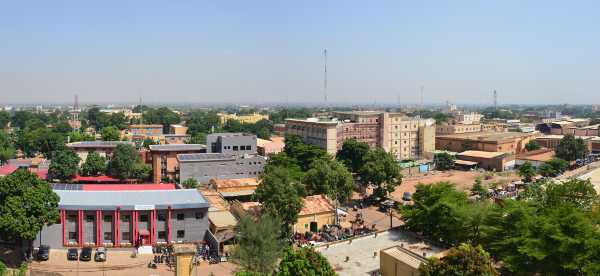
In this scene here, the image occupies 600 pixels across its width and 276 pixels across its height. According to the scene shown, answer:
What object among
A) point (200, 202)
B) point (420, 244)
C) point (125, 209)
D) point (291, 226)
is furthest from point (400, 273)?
point (125, 209)

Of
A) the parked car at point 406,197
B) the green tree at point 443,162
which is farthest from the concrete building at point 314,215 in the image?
the green tree at point 443,162

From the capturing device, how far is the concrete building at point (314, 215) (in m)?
25.0

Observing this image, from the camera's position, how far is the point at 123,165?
3659 centimetres

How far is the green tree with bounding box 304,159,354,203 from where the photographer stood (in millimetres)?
27594

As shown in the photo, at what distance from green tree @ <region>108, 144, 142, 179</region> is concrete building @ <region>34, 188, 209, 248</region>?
13839 millimetres

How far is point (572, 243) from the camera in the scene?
47.6 ft

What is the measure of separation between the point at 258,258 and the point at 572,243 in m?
9.17

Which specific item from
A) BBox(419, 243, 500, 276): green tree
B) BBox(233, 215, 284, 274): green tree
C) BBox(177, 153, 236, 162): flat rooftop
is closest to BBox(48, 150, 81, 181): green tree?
BBox(177, 153, 236, 162): flat rooftop

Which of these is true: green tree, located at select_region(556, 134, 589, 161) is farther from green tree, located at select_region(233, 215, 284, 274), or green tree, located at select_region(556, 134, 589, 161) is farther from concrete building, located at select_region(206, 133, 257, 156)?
green tree, located at select_region(233, 215, 284, 274)

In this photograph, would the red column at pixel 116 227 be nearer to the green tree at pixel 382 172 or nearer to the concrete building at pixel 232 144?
the green tree at pixel 382 172

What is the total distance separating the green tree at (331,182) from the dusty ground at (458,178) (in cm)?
1124

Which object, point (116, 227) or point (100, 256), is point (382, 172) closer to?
point (116, 227)

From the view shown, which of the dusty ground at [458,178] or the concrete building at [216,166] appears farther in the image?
the dusty ground at [458,178]

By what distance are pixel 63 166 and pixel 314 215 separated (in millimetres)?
19254
